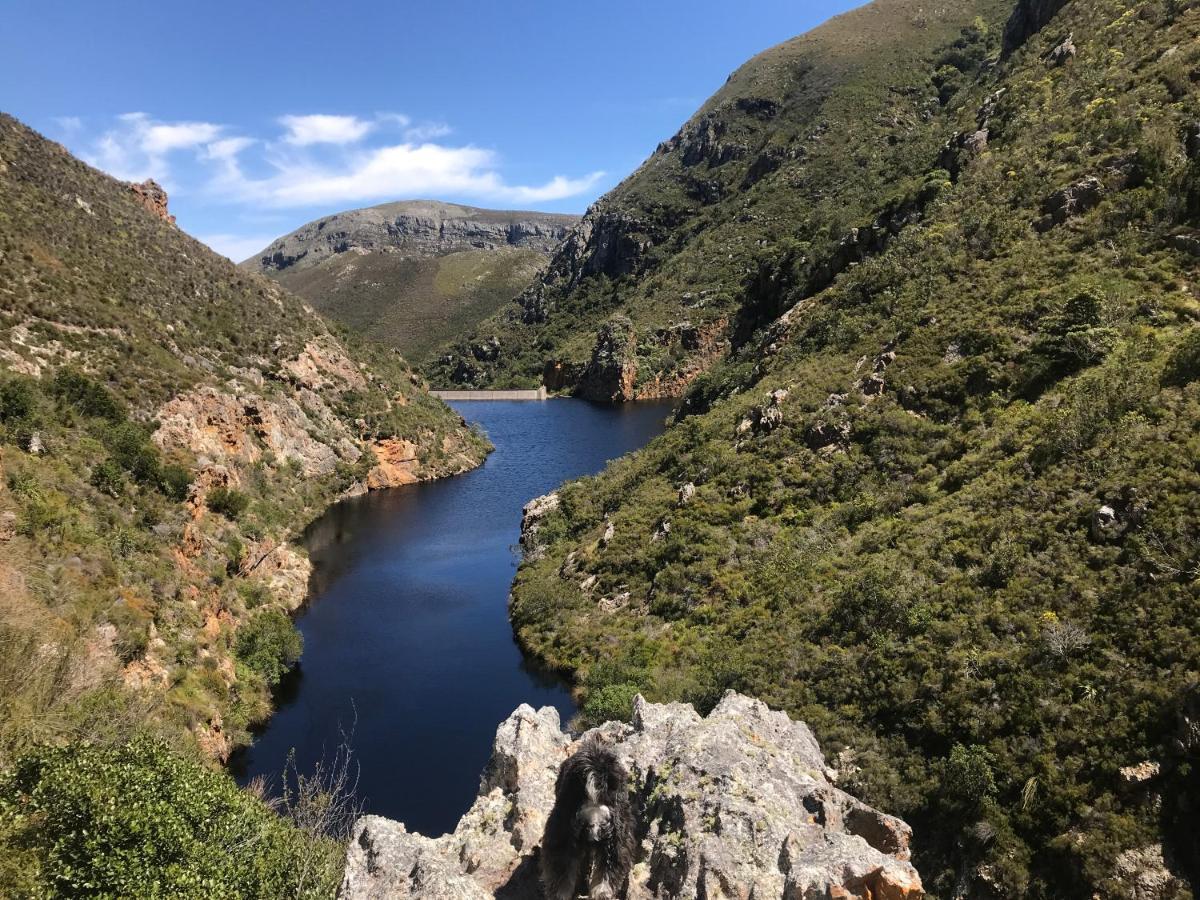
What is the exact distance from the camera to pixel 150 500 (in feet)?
97.5

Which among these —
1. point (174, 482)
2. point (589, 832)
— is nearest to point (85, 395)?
point (174, 482)

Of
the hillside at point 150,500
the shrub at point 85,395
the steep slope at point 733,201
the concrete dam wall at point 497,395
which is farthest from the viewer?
the concrete dam wall at point 497,395

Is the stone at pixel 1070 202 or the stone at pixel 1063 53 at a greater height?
the stone at pixel 1063 53

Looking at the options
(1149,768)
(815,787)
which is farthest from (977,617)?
(815,787)

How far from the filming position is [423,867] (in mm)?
10672

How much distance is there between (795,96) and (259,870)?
512 ft

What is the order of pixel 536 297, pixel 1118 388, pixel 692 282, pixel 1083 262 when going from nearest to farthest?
pixel 1118 388 < pixel 1083 262 < pixel 692 282 < pixel 536 297

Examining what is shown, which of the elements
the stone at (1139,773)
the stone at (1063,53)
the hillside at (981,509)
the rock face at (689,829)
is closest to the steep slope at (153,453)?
the rock face at (689,829)

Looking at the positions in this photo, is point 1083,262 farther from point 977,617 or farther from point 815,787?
point 815,787

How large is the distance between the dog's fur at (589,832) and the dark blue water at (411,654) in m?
11.9

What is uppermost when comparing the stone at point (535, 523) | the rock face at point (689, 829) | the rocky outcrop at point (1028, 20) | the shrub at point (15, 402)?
the rocky outcrop at point (1028, 20)

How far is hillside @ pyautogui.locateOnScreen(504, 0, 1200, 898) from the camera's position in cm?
1377

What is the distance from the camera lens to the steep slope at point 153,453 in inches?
767

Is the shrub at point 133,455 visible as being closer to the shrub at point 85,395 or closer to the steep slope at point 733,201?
the shrub at point 85,395
